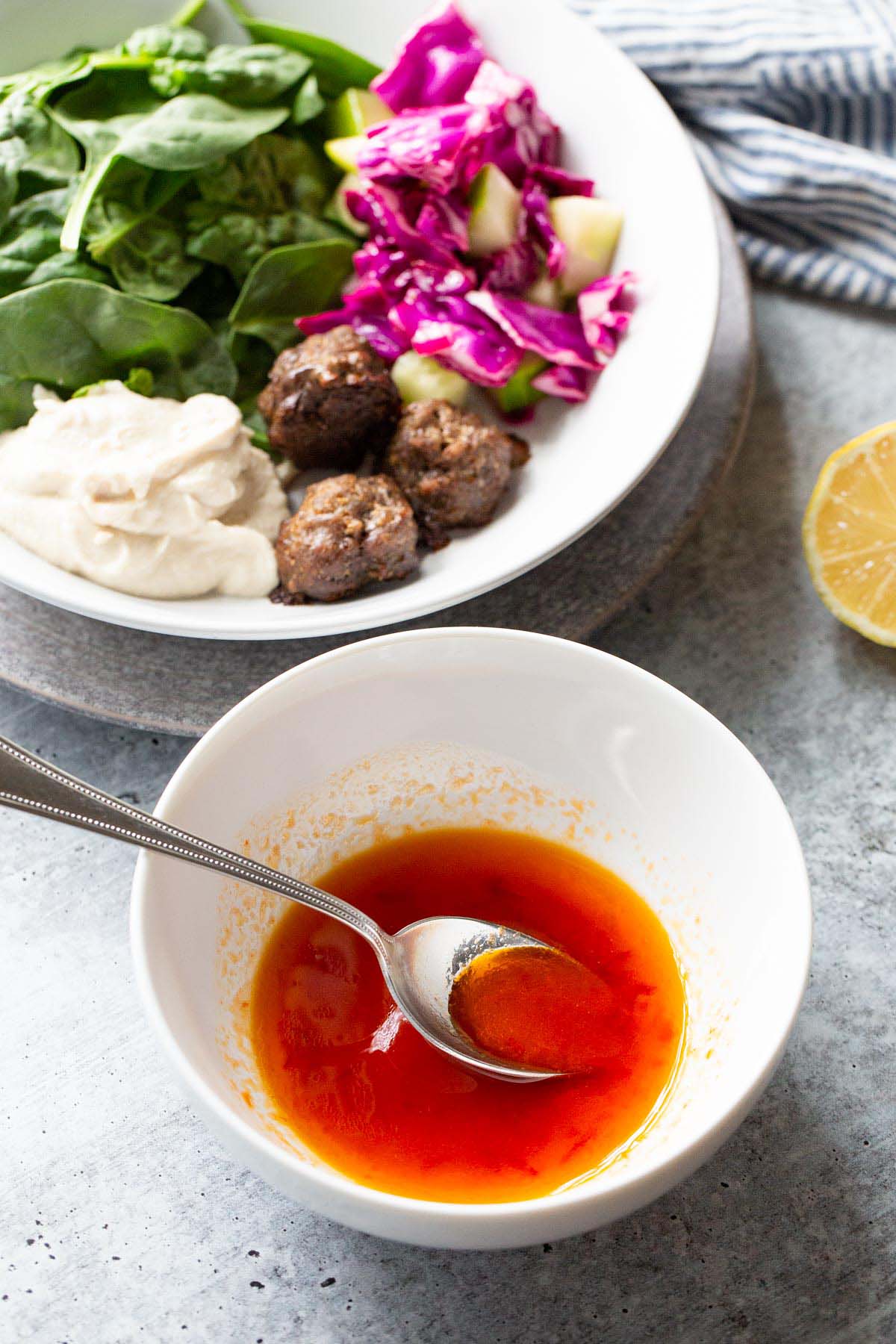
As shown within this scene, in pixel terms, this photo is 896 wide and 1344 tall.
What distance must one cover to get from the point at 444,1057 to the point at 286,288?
1.61 meters

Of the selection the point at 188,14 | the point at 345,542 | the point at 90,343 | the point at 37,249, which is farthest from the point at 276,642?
the point at 188,14

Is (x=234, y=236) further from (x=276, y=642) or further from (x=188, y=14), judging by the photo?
(x=276, y=642)

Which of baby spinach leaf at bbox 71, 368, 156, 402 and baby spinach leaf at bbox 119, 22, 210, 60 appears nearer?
baby spinach leaf at bbox 71, 368, 156, 402

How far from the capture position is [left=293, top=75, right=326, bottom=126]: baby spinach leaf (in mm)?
2527

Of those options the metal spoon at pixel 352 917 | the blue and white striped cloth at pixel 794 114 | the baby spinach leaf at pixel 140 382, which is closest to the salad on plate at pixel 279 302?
the baby spinach leaf at pixel 140 382

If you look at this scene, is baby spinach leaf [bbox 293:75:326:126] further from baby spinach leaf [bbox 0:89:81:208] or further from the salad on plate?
baby spinach leaf [bbox 0:89:81:208]

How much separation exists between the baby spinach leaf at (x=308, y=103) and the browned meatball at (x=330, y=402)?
567 mm

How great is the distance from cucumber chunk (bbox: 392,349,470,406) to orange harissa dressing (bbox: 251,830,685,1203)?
39.1 inches

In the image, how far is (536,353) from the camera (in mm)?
2338

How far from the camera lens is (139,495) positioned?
206 centimetres

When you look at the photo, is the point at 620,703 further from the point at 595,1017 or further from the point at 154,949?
the point at 154,949

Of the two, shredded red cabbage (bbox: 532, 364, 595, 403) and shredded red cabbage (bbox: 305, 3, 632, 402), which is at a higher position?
shredded red cabbage (bbox: 305, 3, 632, 402)

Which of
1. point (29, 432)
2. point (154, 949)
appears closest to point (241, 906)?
point (154, 949)

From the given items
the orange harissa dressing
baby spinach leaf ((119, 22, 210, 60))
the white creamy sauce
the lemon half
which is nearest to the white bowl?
the orange harissa dressing
